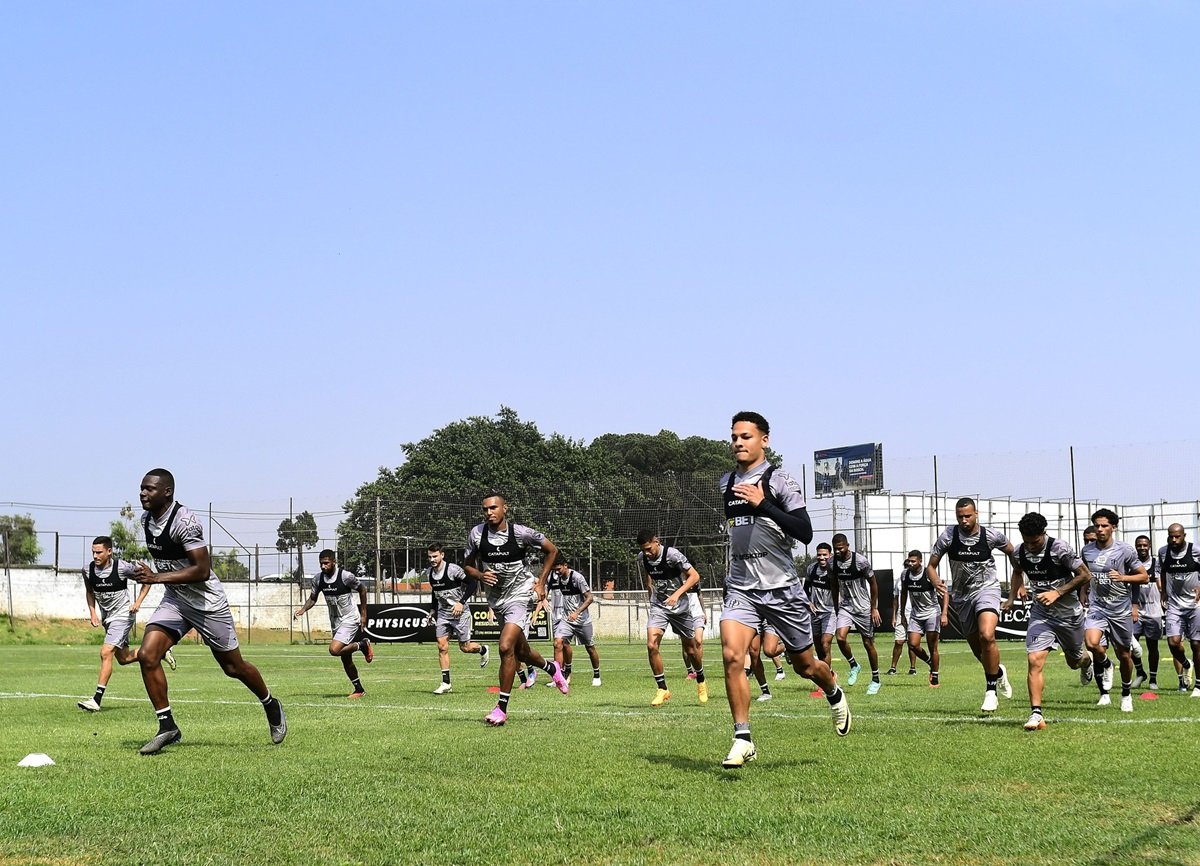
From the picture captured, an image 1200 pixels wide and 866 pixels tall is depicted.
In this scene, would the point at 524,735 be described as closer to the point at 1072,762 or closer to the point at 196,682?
the point at 1072,762

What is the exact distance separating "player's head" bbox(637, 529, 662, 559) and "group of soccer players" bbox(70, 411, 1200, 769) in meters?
0.03

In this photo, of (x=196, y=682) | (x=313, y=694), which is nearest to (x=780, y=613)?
(x=313, y=694)

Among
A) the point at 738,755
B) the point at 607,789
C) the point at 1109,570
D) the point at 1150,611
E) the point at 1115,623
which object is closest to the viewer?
the point at 607,789

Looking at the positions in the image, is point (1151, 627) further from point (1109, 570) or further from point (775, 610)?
point (775, 610)

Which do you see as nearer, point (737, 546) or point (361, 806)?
point (361, 806)

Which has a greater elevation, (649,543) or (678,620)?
(649,543)

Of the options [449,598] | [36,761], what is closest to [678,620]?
[449,598]

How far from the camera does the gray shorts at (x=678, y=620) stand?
18.6m

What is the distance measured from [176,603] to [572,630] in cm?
1288

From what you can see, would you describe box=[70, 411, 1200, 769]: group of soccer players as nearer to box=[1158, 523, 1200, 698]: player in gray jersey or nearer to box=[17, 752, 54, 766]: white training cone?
box=[1158, 523, 1200, 698]: player in gray jersey

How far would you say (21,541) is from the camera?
53.6 m

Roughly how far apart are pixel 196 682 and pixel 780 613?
15599mm

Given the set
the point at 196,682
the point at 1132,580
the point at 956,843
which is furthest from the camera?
the point at 196,682

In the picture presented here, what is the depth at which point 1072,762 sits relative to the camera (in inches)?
365
